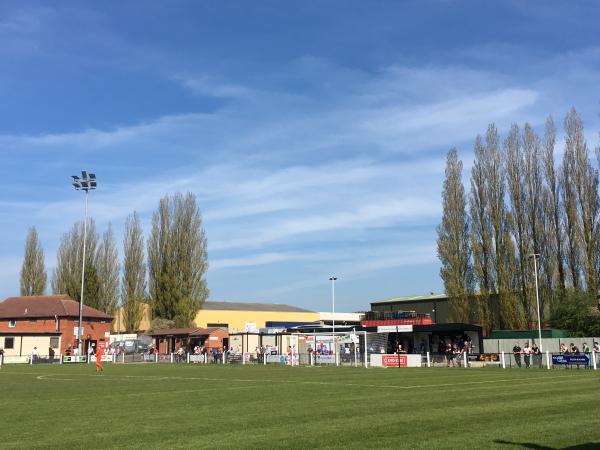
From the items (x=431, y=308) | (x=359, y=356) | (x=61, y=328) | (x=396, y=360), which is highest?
(x=431, y=308)

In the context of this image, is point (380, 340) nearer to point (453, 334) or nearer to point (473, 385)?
point (453, 334)

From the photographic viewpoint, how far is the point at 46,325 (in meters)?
76.1

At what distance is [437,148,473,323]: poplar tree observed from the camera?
63.5 meters

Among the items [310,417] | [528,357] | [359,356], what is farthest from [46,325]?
[310,417]

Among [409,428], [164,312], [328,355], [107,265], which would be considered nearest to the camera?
[409,428]

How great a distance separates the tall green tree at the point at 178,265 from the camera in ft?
275

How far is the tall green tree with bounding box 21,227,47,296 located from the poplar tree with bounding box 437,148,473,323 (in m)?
58.2

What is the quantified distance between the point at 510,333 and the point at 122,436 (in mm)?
48283

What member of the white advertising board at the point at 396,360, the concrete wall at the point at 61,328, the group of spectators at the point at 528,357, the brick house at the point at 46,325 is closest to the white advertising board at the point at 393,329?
the white advertising board at the point at 396,360

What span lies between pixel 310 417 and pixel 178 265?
72035 mm

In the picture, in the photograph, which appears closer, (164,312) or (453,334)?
(453,334)

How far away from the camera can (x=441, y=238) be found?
66438 mm

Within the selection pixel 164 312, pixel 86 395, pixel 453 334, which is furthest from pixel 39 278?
pixel 86 395

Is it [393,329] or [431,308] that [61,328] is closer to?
[393,329]
